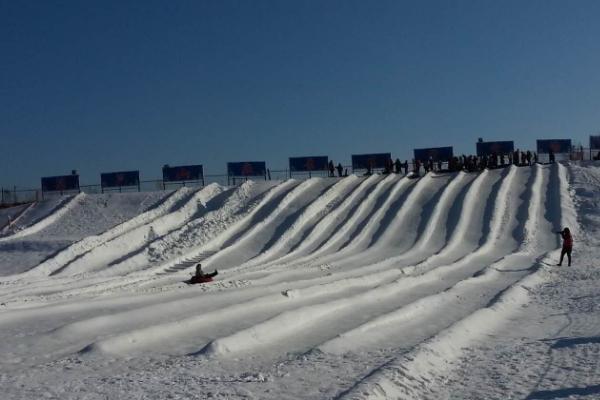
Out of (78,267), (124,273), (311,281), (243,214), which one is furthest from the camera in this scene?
(243,214)

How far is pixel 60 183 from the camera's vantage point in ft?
145

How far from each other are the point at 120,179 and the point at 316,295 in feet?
100

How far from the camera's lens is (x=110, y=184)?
43500mm

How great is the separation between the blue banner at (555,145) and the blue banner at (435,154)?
5532 mm

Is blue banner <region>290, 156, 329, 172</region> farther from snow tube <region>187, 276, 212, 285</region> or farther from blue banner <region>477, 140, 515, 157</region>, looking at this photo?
snow tube <region>187, 276, 212, 285</region>

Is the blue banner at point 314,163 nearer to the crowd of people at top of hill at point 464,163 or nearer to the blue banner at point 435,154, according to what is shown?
the crowd of people at top of hill at point 464,163

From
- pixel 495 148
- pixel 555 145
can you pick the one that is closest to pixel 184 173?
pixel 495 148

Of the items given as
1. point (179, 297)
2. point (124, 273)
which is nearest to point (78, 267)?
point (124, 273)

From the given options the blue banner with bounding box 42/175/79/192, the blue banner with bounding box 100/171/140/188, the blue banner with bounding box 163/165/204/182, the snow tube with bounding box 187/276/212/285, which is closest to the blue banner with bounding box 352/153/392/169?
the blue banner with bounding box 163/165/204/182

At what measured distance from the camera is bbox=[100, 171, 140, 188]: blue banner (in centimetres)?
4312

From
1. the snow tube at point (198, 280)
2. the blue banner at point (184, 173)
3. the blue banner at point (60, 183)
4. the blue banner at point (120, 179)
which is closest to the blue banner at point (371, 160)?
the blue banner at point (184, 173)

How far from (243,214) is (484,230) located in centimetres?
1062

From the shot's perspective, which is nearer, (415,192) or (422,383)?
(422,383)

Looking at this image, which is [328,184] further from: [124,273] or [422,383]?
[422,383]
